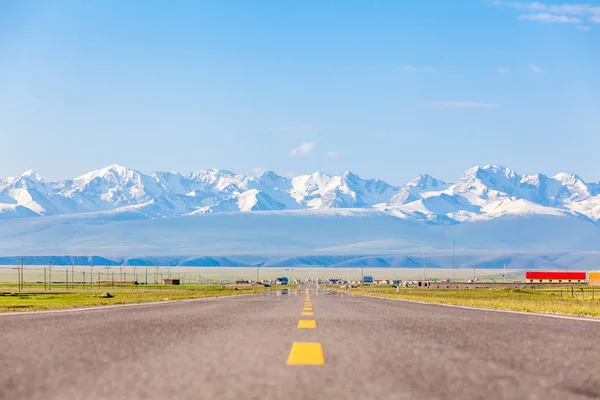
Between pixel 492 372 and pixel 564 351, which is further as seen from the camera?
pixel 564 351

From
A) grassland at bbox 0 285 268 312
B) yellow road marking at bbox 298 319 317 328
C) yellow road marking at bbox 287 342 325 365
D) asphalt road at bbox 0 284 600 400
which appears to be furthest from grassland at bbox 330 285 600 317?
yellow road marking at bbox 287 342 325 365

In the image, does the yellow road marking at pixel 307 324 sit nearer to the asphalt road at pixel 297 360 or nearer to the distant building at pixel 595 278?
the asphalt road at pixel 297 360

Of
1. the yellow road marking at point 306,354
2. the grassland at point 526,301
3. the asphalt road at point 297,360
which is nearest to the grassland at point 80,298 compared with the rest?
the grassland at point 526,301

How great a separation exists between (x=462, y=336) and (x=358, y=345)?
9.85ft

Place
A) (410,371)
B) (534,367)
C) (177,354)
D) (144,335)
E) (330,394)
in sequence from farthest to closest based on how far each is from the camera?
(144,335), (177,354), (534,367), (410,371), (330,394)

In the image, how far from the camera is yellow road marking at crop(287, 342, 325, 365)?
11.0 meters

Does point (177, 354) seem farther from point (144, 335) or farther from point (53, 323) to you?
point (53, 323)

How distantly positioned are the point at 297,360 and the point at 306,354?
0.77 m

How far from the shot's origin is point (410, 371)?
10258mm

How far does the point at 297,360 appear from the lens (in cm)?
1123

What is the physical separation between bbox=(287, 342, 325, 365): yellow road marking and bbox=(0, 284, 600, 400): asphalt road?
25mm

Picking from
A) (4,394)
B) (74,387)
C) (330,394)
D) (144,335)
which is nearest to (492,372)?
(330,394)

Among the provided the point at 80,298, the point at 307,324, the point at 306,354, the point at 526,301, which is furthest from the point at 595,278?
the point at 306,354

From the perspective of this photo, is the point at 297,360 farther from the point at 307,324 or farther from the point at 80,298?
the point at 80,298
